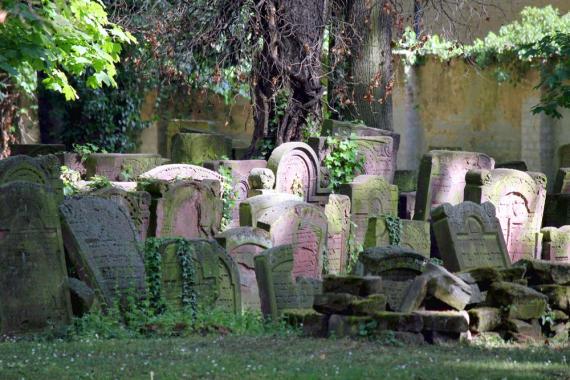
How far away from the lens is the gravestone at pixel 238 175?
1652 cm

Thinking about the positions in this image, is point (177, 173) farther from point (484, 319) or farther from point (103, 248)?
point (484, 319)

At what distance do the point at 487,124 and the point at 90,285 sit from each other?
19.2 m

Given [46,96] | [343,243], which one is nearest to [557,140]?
[46,96]

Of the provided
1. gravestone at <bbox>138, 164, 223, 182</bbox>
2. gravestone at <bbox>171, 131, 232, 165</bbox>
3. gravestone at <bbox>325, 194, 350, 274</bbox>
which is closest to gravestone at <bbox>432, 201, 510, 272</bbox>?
gravestone at <bbox>325, 194, 350, 274</bbox>

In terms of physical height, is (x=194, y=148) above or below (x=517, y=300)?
above

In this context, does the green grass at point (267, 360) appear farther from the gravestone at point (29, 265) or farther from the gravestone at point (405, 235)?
the gravestone at point (405, 235)

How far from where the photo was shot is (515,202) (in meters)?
16.4

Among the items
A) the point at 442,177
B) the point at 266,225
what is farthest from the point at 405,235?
the point at 266,225

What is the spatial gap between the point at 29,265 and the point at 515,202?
820 cm

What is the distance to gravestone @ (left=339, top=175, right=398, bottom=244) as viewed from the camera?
623 inches

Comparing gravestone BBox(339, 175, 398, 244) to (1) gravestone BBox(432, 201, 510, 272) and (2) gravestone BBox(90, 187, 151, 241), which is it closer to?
(1) gravestone BBox(432, 201, 510, 272)

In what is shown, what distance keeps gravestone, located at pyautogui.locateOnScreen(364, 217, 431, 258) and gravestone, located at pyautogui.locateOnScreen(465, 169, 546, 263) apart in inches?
52.5

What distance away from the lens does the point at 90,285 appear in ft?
35.4

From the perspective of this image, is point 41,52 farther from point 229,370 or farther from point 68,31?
point 229,370
